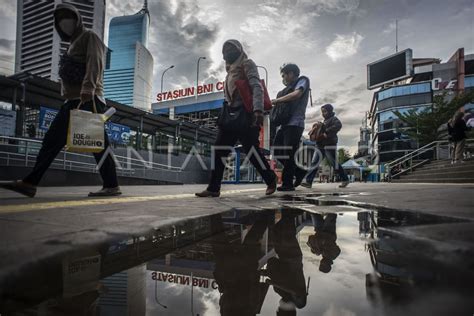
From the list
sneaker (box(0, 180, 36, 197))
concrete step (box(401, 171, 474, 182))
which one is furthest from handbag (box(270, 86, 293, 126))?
concrete step (box(401, 171, 474, 182))

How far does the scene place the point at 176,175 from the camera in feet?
65.3

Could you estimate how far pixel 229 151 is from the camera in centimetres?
358

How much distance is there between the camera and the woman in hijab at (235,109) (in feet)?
11.2

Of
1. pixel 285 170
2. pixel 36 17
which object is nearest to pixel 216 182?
pixel 285 170

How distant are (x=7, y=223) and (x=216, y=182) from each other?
2339 mm

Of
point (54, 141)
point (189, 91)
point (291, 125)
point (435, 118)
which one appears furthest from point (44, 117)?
point (435, 118)

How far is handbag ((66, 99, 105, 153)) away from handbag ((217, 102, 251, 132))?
131 cm

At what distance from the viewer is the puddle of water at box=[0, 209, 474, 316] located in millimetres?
525

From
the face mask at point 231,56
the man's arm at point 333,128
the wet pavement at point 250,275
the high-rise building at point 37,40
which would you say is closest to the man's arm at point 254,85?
the face mask at point 231,56

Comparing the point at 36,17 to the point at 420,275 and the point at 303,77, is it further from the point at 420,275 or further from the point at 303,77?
the point at 420,275

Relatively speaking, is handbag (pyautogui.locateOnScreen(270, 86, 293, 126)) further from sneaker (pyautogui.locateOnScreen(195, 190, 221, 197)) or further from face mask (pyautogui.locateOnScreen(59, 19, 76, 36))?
face mask (pyautogui.locateOnScreen(59, 19, 76, 36))

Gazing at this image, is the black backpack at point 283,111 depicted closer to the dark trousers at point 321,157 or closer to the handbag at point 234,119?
the handbag at point 234,119

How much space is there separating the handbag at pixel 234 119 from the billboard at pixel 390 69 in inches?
2099

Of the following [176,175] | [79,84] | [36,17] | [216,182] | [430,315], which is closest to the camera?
[430,315]
